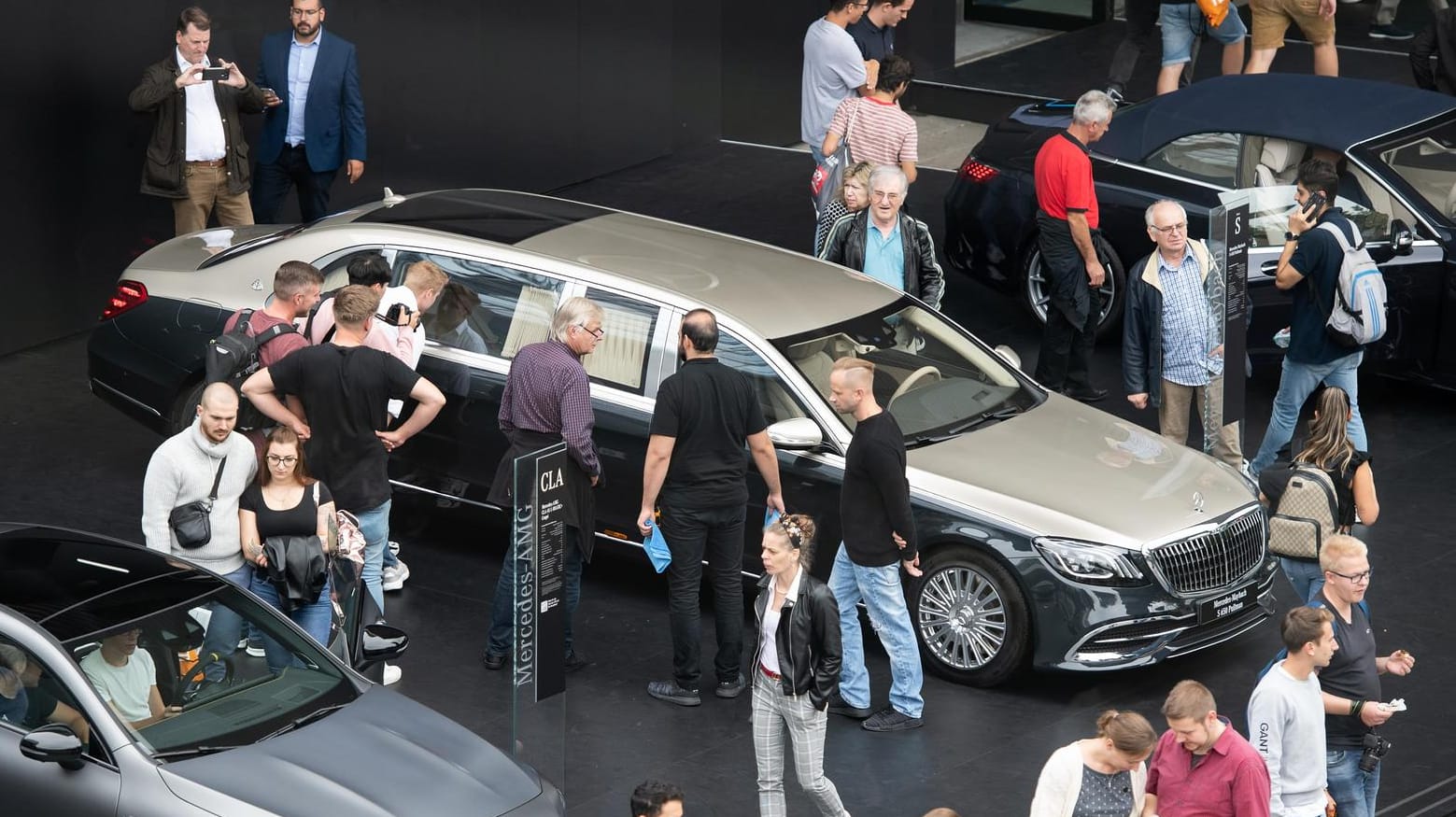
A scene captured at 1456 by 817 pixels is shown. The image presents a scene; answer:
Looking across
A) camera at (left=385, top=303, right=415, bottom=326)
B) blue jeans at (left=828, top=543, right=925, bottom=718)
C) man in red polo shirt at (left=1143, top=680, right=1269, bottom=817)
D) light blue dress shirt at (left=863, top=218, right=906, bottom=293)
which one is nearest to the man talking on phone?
light blue dress shirt at (left=863, top=218, right=906, bottom=293)

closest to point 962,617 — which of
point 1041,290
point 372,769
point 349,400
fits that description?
point 349,400

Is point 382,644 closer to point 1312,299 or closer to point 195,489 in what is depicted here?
point 195,489

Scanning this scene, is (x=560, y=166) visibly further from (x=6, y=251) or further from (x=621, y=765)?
(x=621, y=765)

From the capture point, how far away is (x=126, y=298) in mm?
11664

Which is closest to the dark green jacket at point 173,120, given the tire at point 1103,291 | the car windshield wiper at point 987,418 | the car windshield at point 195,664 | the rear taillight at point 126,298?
the rear taillight at point 126,298

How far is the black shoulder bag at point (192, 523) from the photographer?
8.74 meters

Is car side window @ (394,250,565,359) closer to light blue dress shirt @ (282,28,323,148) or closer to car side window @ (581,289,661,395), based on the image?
car side window @ (581,289,661,395)

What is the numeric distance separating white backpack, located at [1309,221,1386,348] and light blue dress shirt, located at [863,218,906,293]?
7.50ft

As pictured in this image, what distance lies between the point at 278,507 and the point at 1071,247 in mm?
5765

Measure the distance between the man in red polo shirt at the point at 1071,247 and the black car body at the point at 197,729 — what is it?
595 centimetres

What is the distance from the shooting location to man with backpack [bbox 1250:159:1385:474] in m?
11.5

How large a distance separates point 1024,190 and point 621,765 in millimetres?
6101

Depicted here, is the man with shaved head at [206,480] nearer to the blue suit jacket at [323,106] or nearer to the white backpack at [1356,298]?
the blue suit jacket at [323,106]

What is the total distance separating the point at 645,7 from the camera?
18.1m
